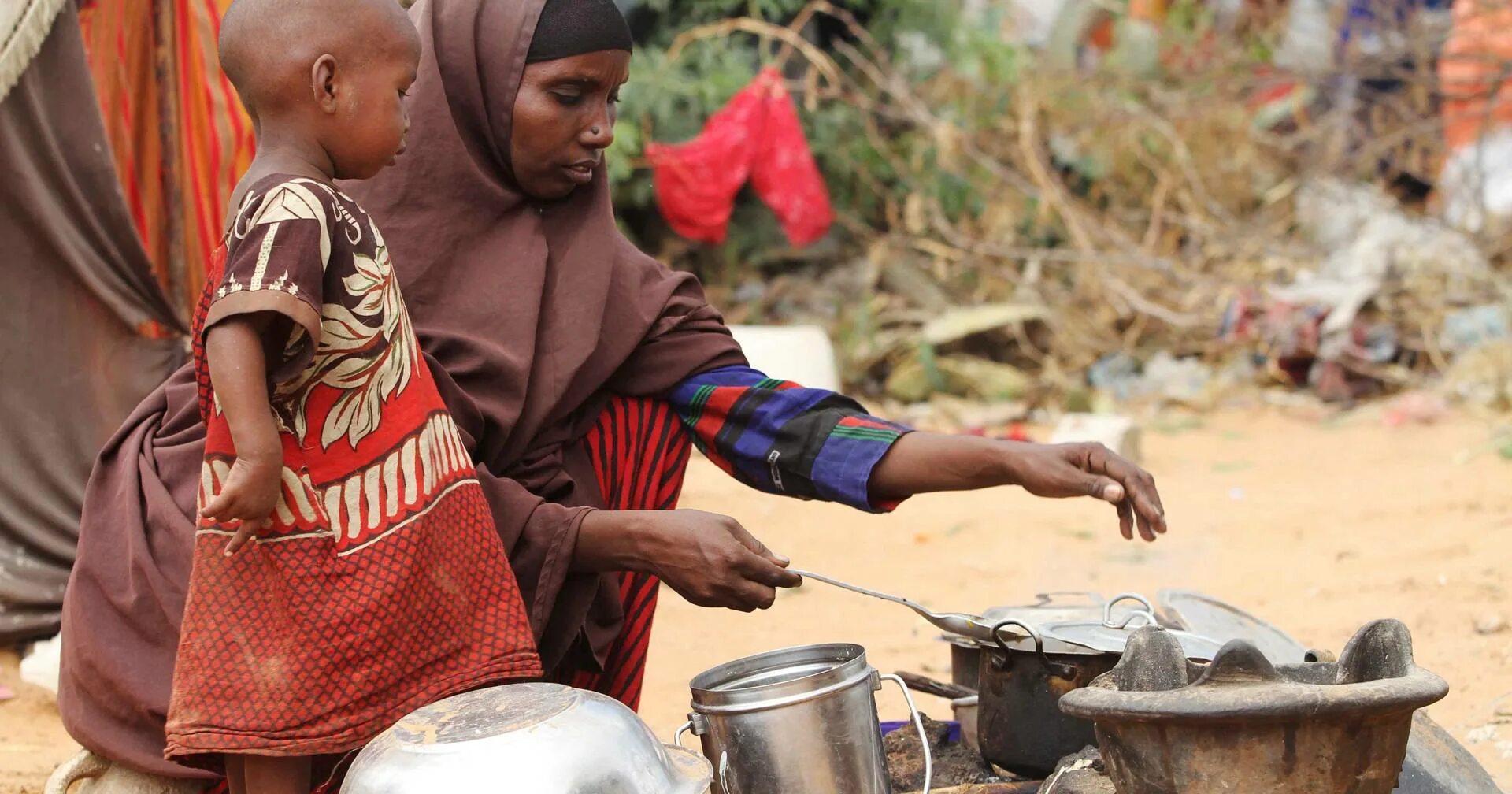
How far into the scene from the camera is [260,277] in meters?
1.88

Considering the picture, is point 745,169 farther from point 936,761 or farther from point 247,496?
point 247,496

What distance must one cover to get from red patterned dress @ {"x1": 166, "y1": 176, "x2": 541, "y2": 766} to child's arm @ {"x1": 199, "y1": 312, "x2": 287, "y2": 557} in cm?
7

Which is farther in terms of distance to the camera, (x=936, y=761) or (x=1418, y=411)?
(x=1418, y=411)

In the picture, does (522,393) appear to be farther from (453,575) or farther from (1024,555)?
(1024,555)

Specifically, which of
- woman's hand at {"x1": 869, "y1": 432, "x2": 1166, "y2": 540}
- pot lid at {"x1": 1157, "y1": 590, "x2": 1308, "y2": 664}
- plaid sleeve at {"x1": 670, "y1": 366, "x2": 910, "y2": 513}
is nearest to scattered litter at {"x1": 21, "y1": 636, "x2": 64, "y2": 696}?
plaid sleeve at {"x1": 670, "y1": 366, "x2": 910, "y2": 513}

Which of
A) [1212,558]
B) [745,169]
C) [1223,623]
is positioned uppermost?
[745,169]

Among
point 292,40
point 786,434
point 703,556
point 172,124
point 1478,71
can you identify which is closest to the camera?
point 292,40

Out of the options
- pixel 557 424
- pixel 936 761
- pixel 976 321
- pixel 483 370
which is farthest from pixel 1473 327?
pixel 483 370

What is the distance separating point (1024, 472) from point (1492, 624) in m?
2.31

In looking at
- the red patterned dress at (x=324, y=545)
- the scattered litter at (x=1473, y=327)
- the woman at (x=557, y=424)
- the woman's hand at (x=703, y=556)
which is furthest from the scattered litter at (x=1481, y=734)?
the scattered litter at (x=1473, y=327)

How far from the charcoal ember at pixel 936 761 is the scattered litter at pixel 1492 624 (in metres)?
2.04

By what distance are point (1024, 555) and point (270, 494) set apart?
13.4 ft

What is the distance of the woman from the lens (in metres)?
2.31

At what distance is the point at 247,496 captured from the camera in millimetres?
1862
